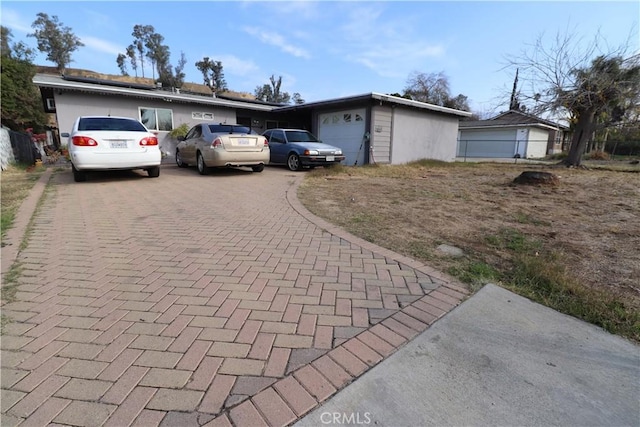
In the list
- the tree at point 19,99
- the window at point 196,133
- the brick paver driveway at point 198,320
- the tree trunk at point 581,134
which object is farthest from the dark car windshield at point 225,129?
the tree at point 19,99

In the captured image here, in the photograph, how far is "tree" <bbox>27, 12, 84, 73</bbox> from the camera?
184 ft

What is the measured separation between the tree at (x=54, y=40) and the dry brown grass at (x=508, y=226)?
71622 millimetres

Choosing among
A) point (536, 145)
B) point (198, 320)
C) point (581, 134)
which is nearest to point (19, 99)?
point (198, 320)

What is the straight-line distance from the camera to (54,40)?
A: 5653 centimetres

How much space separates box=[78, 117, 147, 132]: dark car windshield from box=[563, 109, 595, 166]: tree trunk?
18469 mm

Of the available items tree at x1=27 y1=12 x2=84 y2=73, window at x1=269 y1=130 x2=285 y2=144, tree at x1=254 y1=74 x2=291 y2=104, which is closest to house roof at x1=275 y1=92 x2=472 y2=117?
window at x1=269 y1=130 x2=285 y2=144

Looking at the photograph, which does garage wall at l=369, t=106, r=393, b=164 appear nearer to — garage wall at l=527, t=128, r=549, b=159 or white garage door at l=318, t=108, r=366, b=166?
white garage door at l=318, t=108, r=366, b=166

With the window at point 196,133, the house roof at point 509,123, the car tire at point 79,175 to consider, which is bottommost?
the car tire at point 79,175

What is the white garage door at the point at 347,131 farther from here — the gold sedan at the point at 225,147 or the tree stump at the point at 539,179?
the tree stump at the point at 539,179

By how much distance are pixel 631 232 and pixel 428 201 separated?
310 cm

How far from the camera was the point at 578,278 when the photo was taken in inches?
120

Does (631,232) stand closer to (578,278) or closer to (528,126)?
(578,278)

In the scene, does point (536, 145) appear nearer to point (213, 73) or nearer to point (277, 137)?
point (277, 137)

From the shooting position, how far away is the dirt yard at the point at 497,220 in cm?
349
